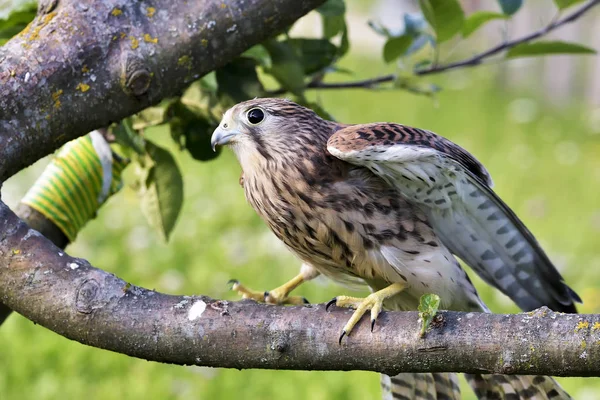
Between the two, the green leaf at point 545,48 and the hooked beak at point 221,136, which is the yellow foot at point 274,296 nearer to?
the hooked beak at point 221,136

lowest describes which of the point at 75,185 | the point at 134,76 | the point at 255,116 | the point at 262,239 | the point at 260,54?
the point at 262,239

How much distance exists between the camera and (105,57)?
6.08ft

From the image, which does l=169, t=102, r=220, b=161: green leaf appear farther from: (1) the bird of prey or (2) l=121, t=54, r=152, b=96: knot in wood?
(2) l=121, t=54, r=152, b=96: knot in wood

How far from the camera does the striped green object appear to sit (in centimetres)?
242

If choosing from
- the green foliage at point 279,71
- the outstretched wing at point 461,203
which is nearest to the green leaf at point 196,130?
the green foliage at point 279,71

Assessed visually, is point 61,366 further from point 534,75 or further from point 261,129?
point 534,75

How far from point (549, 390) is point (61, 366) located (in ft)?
8.80

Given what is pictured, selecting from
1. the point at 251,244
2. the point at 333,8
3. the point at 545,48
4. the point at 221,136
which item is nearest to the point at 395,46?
the point at 333,8

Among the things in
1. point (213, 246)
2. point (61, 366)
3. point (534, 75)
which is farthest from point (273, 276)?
point (534, 75)

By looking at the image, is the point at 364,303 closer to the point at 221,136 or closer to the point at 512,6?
the point at 221,136

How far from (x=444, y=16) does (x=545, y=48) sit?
15.3 inches

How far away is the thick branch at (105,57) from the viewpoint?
5.83 feet

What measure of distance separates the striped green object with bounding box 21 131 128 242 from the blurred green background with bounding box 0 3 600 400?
0.61 metres

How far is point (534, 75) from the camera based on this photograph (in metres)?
11.1
